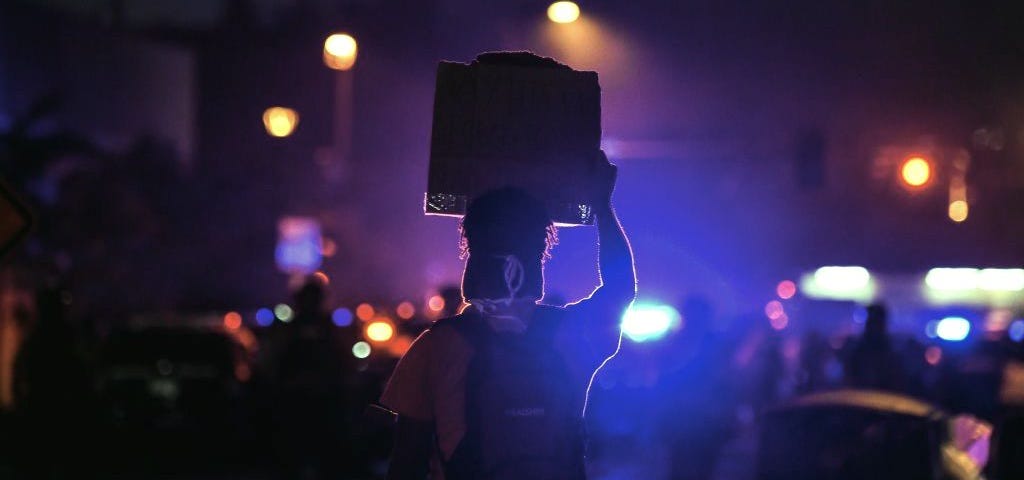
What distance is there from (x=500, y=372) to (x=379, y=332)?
19.8 m

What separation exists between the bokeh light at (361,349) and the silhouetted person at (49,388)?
9409mm

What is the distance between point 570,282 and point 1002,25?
15.0 metres

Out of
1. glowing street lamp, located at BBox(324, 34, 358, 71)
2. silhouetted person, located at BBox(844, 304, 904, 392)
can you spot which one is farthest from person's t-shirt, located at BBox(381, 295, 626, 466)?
glowing street lamp, located at BBox(324, 34, 358, 71)

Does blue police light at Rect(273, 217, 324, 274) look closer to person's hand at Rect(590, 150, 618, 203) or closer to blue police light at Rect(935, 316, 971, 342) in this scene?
blue police light at Rect(935, 316, 971, 342)

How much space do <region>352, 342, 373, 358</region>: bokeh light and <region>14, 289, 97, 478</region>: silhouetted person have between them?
941 cm

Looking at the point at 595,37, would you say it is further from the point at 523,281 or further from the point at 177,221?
the point at 177,221

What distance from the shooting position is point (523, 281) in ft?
11.6

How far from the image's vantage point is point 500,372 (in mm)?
3402

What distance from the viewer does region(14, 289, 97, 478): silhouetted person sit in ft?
38.5

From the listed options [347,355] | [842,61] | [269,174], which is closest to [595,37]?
[842,61]

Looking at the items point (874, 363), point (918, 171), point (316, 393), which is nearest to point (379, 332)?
point (918, 171)

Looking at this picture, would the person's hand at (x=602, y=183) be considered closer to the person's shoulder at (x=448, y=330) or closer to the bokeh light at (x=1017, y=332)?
the person's shoulder at (x=448, y=330)

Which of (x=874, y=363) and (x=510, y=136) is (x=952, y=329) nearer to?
(x=874, y=363)

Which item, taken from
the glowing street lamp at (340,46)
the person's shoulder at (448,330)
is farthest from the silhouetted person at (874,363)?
the glowing street lamp at (340,46)
